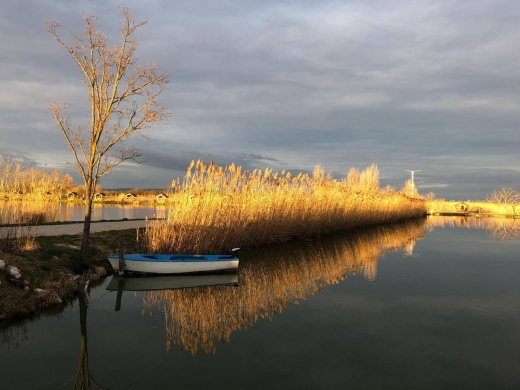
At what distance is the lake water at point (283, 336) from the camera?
5.44 metres

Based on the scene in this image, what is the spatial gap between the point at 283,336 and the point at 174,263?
510 centimetres

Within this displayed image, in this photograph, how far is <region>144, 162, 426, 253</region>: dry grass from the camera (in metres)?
13.6

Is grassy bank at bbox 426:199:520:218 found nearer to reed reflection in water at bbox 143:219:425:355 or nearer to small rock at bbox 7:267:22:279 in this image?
reed reflection in water at bbox 143:219:425:355

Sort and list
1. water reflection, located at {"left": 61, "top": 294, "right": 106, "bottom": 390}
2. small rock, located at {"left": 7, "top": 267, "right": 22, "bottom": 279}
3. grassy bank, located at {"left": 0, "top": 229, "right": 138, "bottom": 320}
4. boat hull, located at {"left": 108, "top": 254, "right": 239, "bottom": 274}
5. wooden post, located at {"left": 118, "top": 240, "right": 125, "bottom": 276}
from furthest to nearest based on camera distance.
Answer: boat hull, located at {"left": 108, "top": 254, "right": 239, "bottom": 274}
wooden post, located at {"left": 118, "top": 240, "right": 125, "bottom": 276}
small rock, located at {"left": 7, "top": 267, "right": 22, "bottom": 279}
grassy bank, located at {"left": 0, "top": 229, "right": 138, "bottom": 320}
water reflection, located at {"left": 61, "top": 294, "right": 106, "bottom": 390}

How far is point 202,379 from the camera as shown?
5352 mm

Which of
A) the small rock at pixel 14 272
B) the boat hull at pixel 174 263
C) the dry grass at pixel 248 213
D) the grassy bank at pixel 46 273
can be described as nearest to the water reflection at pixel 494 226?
the dry grass at pixel 248 213

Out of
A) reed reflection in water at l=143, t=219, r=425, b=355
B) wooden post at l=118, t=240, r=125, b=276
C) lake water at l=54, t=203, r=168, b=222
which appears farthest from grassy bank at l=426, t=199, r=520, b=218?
wooden post at l=118, t=240, r=125, b=276

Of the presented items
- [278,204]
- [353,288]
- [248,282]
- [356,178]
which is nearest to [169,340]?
[248,282]

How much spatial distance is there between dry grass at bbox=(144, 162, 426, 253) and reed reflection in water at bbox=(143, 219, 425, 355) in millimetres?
1178

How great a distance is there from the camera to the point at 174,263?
11.3m

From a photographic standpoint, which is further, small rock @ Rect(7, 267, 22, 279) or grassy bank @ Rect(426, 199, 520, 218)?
grassy bank @ Rect(426, 199, 520, 218)

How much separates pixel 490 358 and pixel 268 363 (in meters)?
3.33

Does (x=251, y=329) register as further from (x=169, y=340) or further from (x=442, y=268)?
(x=442, y=268)

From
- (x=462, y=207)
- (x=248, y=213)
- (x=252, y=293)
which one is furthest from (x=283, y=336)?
(x=462, y=207)
